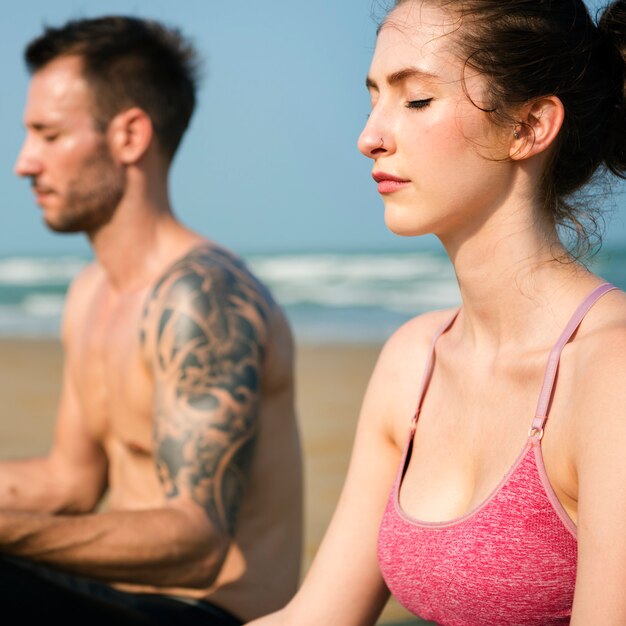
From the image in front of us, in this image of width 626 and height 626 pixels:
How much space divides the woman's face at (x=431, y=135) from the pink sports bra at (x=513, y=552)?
27 cm

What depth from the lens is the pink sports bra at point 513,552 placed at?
183 centimetres

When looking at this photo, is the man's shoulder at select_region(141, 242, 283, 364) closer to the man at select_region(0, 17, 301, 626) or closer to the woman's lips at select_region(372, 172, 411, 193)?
the man at select_region(0, 17, 301, 626)

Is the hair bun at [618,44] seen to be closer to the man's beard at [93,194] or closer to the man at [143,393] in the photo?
the man at [143,393]

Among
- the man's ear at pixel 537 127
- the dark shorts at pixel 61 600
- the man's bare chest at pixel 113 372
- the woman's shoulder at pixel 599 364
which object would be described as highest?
the man's ear at pixel 537 127

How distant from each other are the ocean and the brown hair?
46.2 feet

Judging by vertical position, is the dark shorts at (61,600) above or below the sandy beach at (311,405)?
above

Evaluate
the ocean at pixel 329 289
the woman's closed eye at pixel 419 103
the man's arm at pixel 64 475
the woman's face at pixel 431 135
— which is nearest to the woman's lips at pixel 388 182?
the woman's face at pixel 431 135

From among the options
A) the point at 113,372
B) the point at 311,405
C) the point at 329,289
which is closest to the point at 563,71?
the point at 113,372

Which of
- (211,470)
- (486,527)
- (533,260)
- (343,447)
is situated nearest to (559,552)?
(486,527)

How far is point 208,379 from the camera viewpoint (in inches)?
122

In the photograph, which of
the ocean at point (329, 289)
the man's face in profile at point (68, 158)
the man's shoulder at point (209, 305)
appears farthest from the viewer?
the ocean at point (329, 289)

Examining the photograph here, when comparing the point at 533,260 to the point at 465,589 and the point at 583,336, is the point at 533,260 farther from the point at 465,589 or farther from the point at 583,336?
the point at 465,589

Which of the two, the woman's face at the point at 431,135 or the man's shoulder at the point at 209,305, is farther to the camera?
the man's shoulder at the point at 209,305

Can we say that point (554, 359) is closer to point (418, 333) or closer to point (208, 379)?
point (418, 333)
